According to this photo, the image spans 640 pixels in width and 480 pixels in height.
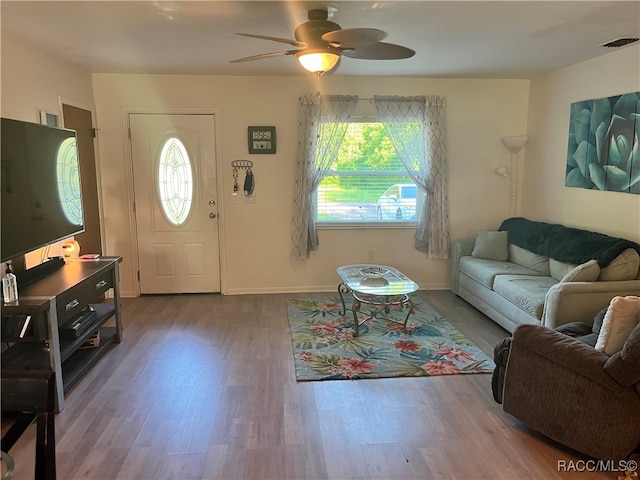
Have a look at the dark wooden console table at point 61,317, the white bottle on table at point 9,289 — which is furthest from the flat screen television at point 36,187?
the dark wooden console table at point 61,317

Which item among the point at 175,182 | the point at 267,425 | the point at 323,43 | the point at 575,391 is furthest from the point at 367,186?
the point at 575,391

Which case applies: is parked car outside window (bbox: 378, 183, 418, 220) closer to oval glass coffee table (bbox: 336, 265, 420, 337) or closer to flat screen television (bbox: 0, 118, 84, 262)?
oval glass coffee table (bbox: 336, 265, 420, 337)

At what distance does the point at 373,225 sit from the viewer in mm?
5559

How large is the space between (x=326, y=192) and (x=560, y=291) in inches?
111

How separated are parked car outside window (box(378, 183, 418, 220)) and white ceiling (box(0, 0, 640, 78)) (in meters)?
1.47

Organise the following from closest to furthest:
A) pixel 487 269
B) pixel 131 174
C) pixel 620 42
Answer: pixel 620 42, pixel 487 269, pixel 131 174

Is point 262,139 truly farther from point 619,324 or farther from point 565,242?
point 619,324

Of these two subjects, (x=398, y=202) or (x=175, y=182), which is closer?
(x=175, y=182)

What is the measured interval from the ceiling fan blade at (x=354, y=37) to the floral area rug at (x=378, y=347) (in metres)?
2.21

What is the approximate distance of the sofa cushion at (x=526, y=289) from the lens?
3693 millimetres

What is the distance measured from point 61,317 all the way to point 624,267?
4067mm

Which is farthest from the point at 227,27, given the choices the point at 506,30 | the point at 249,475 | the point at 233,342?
the point at 249,475

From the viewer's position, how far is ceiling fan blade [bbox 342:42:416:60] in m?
2.95

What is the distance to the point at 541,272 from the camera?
450 cm
